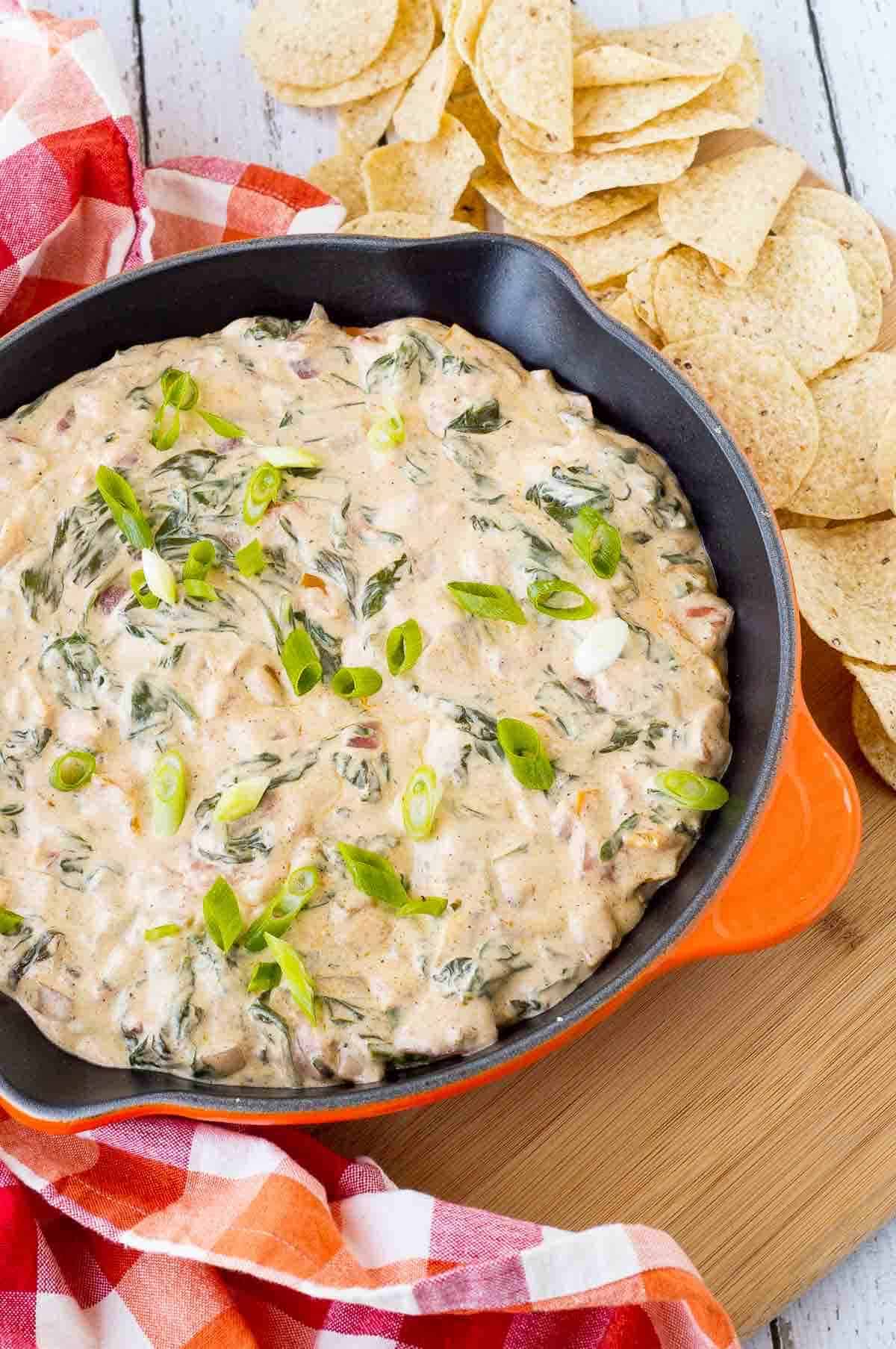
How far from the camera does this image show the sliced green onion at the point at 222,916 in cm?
257

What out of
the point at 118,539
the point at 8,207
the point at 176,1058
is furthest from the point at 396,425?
the point at 176,1058

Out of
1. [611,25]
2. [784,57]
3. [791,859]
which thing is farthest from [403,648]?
[784,57]

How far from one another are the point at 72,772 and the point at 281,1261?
0.94 metres

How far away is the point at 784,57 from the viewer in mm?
3938

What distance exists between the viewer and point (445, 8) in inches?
139

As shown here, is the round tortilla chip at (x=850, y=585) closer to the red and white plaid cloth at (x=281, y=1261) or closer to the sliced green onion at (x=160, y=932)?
the red and white plaid cloth at (x=281, y=1261)

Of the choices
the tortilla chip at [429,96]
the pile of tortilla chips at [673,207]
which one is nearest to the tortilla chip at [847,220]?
the pile of tortilla chips at [673,207]

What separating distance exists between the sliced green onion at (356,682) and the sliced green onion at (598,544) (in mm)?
473

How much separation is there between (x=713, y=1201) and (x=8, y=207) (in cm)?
259

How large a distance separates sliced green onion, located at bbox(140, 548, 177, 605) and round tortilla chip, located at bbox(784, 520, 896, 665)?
1282 mm

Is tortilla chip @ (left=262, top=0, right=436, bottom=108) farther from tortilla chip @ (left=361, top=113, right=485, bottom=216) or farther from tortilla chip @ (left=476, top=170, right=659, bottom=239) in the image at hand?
tortilla chip @ (left=476, top=170, right=659, bottom=239)

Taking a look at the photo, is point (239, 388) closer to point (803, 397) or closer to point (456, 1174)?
point (803, 397)

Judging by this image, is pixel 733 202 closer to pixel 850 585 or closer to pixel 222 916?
pixel 850 585

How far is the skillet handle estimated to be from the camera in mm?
2633
